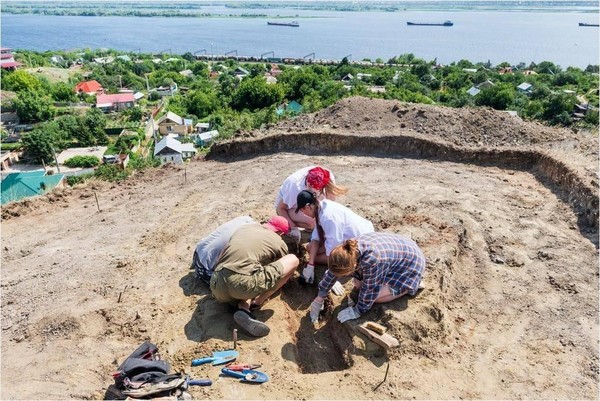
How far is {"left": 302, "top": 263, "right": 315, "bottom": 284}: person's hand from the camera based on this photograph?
17.3 ft

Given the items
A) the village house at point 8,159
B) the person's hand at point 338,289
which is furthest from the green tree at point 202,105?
the person's hand at point 338,289

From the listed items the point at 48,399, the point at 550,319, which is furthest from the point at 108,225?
the point at 550,319

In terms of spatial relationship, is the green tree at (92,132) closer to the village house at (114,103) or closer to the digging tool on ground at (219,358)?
the village house at (114,103)

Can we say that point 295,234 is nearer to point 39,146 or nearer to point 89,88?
point 39,146

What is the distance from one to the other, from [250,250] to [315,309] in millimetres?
987

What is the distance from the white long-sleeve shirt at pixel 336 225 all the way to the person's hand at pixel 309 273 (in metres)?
0.64

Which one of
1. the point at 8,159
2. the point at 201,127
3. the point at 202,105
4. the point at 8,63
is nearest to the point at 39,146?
the point at 8,159

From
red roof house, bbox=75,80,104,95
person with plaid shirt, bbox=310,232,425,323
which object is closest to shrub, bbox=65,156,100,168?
red roof house, bbox=75,80,104,95

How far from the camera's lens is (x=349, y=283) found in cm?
541

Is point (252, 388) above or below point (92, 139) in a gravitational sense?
above

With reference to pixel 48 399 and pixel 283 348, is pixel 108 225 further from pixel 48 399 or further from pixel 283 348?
pixel 283 348

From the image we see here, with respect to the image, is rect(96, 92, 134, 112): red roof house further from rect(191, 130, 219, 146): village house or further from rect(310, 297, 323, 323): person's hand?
rect(310, 297, 323, 323): person's hand

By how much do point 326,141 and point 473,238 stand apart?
509 centimetres

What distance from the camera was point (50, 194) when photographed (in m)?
9.31
